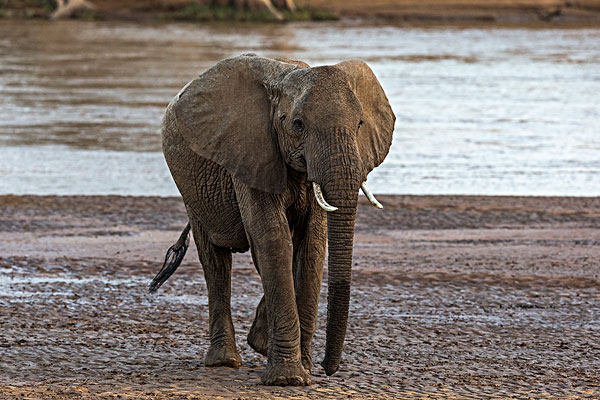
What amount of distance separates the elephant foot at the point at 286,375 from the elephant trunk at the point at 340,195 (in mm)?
562

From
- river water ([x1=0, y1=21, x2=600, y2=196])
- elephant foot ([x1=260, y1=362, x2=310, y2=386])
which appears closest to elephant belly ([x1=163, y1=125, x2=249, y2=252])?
elephant foot ([x1=260, y1=362, x2=310, y2=386])

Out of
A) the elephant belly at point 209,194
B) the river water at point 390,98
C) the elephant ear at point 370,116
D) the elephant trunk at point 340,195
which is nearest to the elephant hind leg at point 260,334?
the elephant belly at point 209,194

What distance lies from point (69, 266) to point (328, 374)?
176 inches

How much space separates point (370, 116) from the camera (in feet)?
20.8

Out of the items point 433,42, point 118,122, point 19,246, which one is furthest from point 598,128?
point 433,42

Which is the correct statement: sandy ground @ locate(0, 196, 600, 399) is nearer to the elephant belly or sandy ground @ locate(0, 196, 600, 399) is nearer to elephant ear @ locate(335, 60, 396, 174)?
the elephant belly

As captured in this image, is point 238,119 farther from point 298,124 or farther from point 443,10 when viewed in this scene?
point 443,10

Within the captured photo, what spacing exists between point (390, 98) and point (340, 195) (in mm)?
19605

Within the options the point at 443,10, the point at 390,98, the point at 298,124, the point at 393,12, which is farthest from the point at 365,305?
the point at 443,10

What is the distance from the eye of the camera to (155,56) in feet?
119

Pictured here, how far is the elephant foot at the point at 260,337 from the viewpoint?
7215mm

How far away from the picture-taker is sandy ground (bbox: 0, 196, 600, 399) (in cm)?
686

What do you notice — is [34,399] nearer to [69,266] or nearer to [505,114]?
[69,266]

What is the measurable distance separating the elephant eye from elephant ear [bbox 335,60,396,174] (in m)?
0.33
